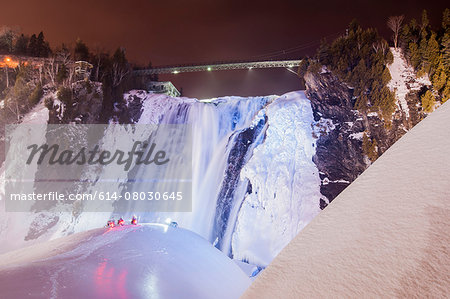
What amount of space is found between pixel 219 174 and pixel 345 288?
14413 mm

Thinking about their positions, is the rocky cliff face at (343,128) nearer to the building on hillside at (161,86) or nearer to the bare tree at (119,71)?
the bare tree at (119,71)

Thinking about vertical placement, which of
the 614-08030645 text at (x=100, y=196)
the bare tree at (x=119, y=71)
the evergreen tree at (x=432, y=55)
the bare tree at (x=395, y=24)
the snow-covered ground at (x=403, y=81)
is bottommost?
the 614-08030645 text at (x=100, y=196)

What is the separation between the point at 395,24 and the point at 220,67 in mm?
13211

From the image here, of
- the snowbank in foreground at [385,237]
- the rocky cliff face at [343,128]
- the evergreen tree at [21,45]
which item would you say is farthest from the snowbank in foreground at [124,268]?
the evergreen tree at [21,45]

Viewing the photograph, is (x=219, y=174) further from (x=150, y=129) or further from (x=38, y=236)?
(x=38, y=236)

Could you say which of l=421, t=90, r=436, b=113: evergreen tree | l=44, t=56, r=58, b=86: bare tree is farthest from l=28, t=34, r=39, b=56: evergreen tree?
→ l=421, t=90, r=436, b=113: evergreen tree

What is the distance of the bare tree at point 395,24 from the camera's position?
1523 cm

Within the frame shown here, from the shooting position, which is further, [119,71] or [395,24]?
[119,71]

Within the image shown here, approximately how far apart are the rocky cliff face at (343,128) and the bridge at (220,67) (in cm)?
777

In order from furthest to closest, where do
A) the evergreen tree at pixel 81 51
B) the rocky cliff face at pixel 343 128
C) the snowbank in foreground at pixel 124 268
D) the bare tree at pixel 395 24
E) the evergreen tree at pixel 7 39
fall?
the evergreen tree at pixel 7 39 → the evergreen tree at pixel 81 51 → the bare tree at pixel 395 24 → the rocky cliff face at pixel 343 128 → the snowbank in foreground at pixel 124 268

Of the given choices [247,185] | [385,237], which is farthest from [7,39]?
[385,237]

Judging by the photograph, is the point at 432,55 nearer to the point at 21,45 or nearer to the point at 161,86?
the point at 161,86

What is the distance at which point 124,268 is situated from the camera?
148 inches

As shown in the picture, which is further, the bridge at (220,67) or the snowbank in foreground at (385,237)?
the bridge at (220,67)
